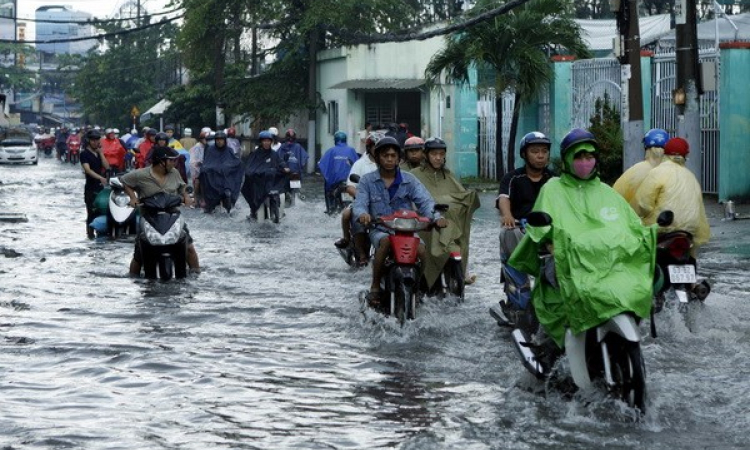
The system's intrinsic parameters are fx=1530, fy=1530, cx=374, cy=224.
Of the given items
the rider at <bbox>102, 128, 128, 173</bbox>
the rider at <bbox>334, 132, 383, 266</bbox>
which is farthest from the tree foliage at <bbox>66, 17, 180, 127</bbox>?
the rider at <bbox>334, 132, 383, 266</bbox>

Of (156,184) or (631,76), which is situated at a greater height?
(631,76)

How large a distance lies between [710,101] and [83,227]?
1073 cm

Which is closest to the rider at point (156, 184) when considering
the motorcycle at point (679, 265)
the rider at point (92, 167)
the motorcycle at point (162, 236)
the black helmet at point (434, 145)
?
the motorcycle at point (162, 236)

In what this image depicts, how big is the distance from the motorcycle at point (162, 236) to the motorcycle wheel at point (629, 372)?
805 centimetres

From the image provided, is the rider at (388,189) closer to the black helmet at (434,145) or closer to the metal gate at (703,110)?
the black helmet at (434,145)

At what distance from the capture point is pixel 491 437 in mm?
7758

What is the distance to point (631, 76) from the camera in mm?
20531

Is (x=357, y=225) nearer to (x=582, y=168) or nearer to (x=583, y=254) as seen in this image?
(x=582, y=168)

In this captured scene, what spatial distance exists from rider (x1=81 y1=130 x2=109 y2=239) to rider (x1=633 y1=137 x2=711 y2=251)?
11.6 meters

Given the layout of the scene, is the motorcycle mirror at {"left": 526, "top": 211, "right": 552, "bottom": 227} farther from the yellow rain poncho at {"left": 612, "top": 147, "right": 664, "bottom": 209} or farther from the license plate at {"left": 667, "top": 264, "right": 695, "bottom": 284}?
the yellow rain poncho at {"left": 612, "top": 147, "right": 664, "bottom": 209}

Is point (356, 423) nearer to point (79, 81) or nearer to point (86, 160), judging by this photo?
point (86, 160)

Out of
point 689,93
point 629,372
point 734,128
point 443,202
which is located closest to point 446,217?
point 443,202

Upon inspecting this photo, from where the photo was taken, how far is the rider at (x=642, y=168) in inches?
470

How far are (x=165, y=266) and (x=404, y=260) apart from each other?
4.75 metres
